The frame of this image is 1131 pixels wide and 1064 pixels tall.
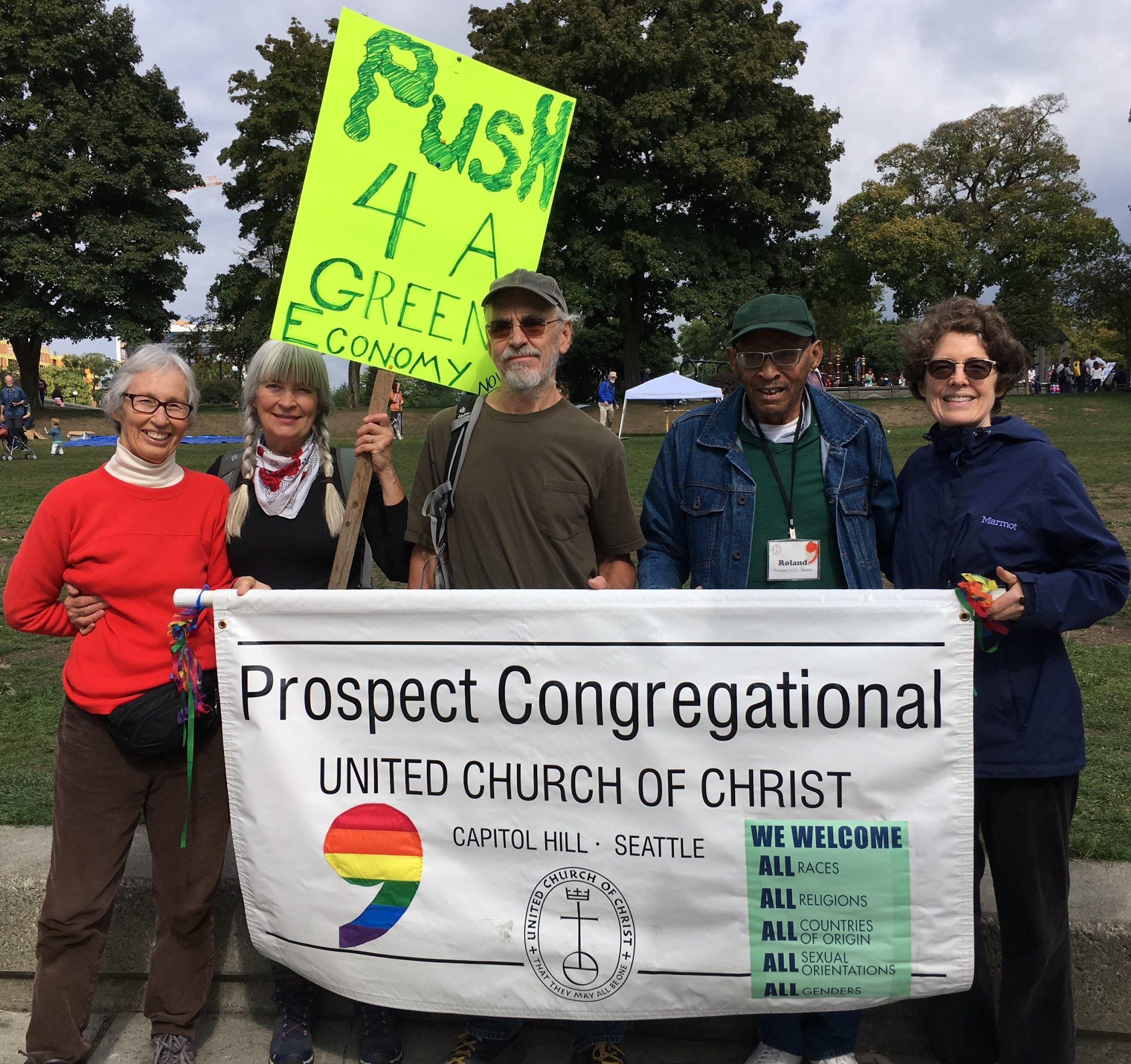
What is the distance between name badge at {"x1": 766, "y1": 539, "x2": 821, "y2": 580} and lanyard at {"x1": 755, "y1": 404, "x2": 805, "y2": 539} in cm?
4

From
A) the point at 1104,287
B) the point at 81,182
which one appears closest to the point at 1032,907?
the point at 81,182

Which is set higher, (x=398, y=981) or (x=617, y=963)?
(x=617, y=963)

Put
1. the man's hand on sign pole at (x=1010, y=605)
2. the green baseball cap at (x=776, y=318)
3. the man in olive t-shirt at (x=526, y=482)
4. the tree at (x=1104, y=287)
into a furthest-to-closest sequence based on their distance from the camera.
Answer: the tree at (x=1104, y=287), the man in olive t-shirt at (x=526, y=482), the green baseball cap at (x=776, y=318), the man's hand on sign pole at (x=1010, y=605)

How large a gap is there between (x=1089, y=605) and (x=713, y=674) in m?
0.90

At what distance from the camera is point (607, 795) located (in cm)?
263

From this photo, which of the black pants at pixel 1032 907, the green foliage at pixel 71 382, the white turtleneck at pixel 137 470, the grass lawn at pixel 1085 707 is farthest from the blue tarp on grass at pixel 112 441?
the green foliage at pixel 71 382

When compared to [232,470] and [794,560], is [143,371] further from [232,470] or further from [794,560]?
[794,560]

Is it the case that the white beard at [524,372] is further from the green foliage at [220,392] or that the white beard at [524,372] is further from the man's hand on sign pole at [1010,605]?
the green foliage at [220,392]

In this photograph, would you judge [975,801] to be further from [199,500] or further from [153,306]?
[153,306]

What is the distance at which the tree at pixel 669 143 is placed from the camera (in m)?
35.0

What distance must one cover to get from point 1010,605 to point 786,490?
0.68 m

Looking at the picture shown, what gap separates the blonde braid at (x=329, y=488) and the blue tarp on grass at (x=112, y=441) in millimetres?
26208

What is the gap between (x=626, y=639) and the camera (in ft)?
8.48

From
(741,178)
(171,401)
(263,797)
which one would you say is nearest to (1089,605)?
(263,797)
